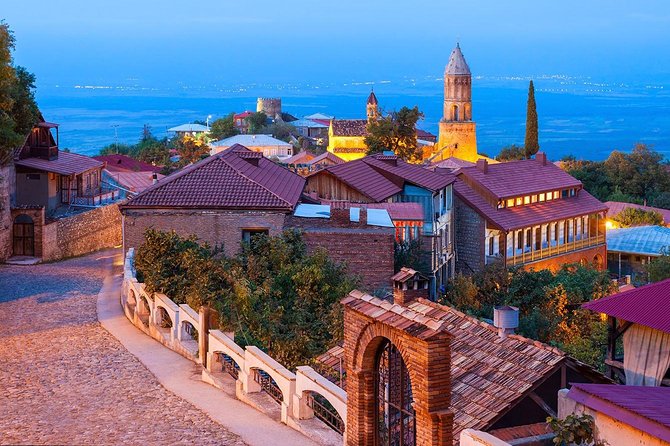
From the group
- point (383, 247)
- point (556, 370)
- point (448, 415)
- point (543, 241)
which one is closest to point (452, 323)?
point (556, 370)

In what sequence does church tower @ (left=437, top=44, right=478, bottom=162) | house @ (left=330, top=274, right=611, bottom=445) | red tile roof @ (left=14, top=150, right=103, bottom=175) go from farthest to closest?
church tower @ (left=437, top=44, right=478, bottom=162)
red tile roof @ (left=14, top=150, right=103, bottom=175)
house @ (left=330, top=274, right=611, bottom=445)

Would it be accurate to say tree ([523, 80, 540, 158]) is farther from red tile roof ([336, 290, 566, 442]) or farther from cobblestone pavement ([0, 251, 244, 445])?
red tile roof ([336, 290, 566, 442])

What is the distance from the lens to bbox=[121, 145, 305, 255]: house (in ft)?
89.9

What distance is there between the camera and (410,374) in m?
10.6

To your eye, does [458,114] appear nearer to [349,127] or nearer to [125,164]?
[349,127]

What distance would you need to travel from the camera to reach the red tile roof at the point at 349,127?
103 meters

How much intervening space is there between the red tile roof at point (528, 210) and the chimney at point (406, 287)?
106 feet

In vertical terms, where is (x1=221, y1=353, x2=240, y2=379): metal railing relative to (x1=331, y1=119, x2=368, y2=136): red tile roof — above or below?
below

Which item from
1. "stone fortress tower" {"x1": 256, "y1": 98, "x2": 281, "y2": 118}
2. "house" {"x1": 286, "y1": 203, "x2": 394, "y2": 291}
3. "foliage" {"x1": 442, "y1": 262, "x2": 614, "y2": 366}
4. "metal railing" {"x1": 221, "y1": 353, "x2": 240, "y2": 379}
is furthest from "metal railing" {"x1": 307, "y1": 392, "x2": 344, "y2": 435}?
"stone fortress tower" {"x1": 256, "y1": 98, "x2": 281, "y2": 118}

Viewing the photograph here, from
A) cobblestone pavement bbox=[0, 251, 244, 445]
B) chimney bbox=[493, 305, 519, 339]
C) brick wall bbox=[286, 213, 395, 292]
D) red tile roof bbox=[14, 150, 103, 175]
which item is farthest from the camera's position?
red tile roof bbox=[14, 150, 103, 175]

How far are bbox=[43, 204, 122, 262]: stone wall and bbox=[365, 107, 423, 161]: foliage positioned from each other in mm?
29472

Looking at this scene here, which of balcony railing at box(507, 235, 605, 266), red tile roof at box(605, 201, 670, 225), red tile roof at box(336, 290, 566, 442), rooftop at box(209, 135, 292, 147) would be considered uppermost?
rooftop at box(209, 135, 292, 147)

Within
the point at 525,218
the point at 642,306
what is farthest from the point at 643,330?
the point at 525,218

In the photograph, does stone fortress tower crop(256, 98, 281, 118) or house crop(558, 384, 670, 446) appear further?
stone fortress tower crop(256, 98, 281, 118)
